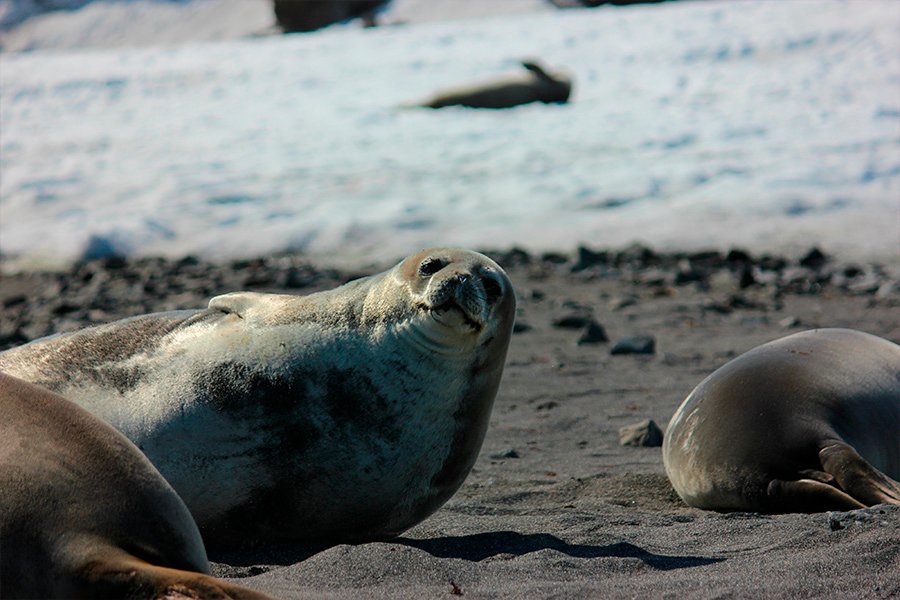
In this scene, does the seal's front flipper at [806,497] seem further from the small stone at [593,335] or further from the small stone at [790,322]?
the small stone at [790,322]

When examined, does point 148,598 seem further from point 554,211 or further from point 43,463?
point 554,211

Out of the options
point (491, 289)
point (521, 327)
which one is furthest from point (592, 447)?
point (521, 327)

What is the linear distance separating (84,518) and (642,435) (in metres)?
2.90

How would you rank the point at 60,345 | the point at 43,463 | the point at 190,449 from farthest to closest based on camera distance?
the point at 60,345 → the point at 190,449 → the point at 43,463

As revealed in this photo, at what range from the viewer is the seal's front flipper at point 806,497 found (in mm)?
3520

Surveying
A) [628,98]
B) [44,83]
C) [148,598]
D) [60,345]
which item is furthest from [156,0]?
[148,598]

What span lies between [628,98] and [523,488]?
11.7 meters

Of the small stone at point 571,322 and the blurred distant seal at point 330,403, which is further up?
the blurred distant seal at point 330,403

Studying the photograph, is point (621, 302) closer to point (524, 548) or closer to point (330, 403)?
point (330, 403)

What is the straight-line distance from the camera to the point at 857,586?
2.60m

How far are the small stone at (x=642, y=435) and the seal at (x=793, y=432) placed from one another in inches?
19.5

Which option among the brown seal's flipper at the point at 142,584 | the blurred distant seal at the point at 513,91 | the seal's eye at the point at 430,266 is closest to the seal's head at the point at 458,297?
the seal's eye at the point at 430,266

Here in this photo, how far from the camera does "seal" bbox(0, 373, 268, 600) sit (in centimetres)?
216

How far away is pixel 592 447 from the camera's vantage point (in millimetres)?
4777
